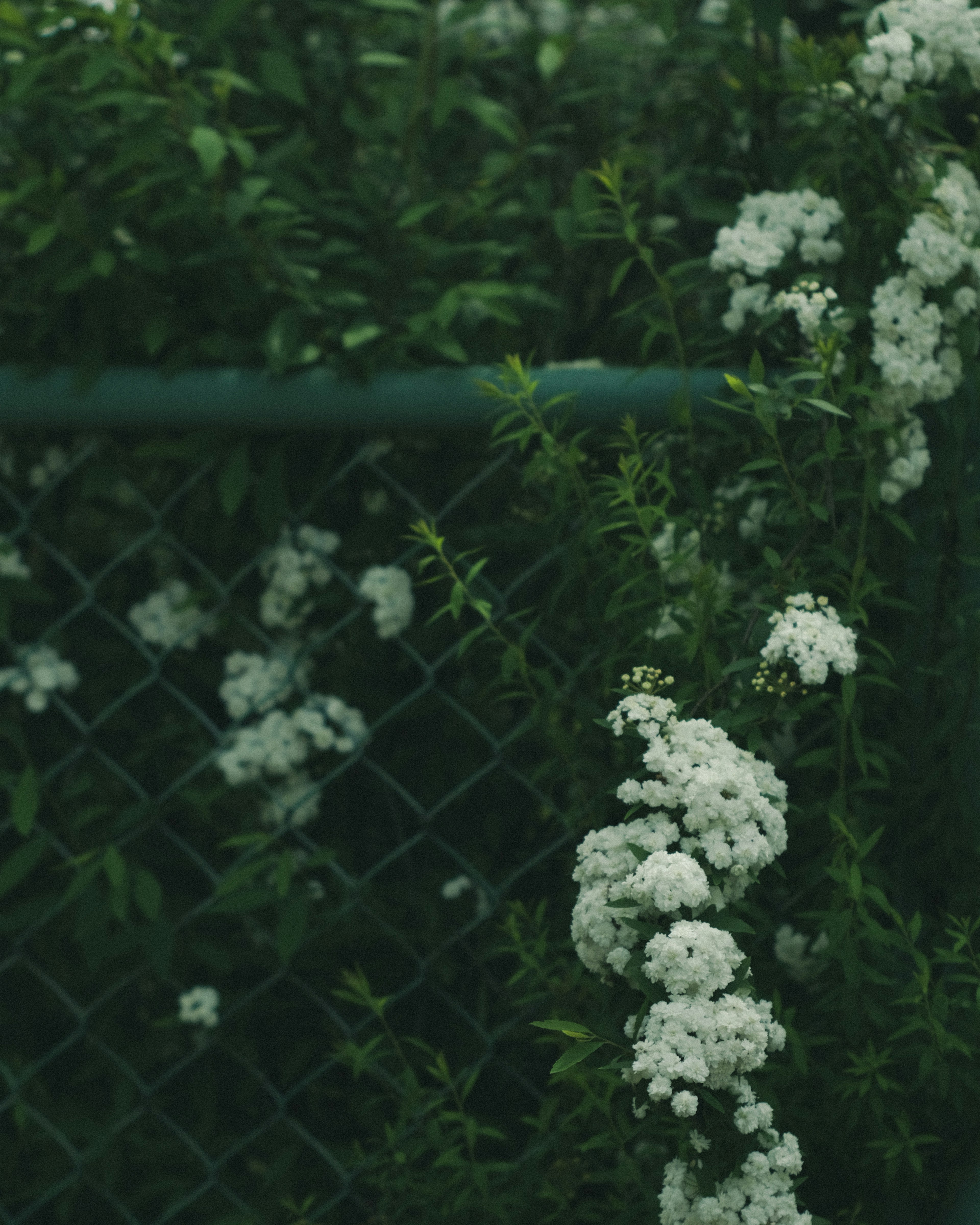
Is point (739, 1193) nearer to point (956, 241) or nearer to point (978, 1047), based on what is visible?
point (978, 1047)

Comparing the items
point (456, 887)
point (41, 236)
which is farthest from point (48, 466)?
point (456, 887)

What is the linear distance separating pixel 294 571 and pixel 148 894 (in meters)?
0.48

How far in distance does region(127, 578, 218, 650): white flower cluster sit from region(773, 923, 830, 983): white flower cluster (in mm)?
920

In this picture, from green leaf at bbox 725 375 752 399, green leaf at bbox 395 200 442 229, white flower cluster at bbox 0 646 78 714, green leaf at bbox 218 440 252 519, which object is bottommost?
white flower cluster at bbox 0 646 78 714

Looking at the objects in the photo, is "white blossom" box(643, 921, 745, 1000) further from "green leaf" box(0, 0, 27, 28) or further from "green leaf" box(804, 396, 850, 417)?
"green leaf" box(0, 0, 27, 28)

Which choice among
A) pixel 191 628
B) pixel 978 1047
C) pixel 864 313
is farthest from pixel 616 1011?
pixel 191 628

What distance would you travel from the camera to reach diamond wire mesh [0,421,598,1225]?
168 centimetres

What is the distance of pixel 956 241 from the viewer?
1.29m

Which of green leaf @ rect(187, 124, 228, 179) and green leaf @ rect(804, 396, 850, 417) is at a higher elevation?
green leaf @ rect(187, 124, 228, 179)

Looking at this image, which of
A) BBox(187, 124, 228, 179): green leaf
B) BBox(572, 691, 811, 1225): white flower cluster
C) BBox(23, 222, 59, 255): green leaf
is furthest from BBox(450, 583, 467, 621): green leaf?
BBox(23, 222, 59, 255): green leaf

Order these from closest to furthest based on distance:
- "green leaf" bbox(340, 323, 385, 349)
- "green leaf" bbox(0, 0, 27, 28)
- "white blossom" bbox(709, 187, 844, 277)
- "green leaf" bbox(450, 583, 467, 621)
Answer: "green leaf" bbox(450, 583, 467, 621) → "white blossom" bbox(709, 187, 844, 277) → "green leaf" bbox(340, 323, 385, 349) → "green leaf" bbox(0, 0, 27, 28)

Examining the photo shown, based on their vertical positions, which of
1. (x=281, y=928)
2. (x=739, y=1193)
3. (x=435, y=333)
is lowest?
(x=281, y=928)

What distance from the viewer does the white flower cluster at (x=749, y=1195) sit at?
38.8 inches

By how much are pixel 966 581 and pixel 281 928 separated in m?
0.97
